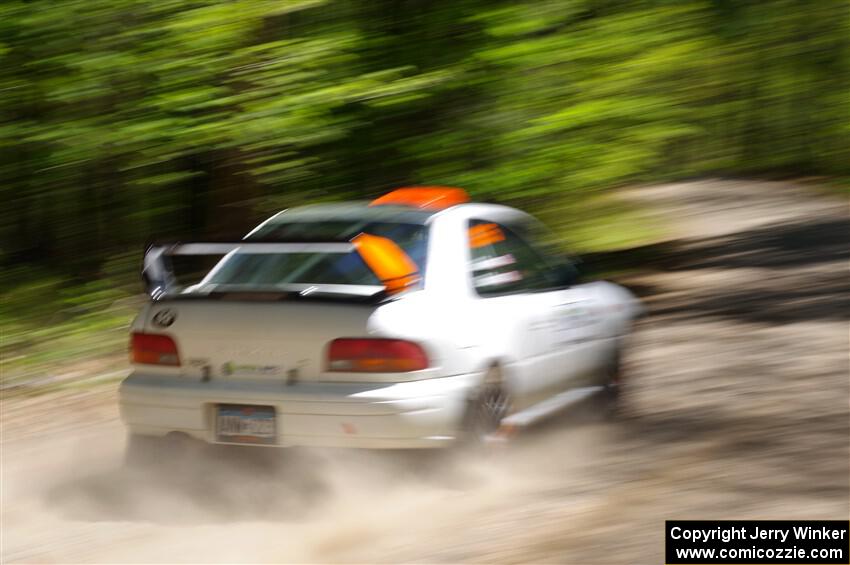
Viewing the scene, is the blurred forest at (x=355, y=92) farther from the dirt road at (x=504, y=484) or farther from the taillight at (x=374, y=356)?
the taillight at (x=374, y=356)

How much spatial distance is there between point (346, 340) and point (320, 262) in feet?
1.97

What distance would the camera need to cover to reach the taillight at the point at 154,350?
19.1 ft

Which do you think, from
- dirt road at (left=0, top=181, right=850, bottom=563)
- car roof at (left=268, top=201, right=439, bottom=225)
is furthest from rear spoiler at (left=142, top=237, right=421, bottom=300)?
dirt road at (left=0, top=181, right=850, bottom=563)

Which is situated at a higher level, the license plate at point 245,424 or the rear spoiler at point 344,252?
the rear spoiler at point 344,252

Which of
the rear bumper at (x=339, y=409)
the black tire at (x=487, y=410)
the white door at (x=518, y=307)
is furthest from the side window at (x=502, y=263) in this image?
the rear bumper at (x=339, y=409)

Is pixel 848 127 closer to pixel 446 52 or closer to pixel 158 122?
pixel 446 52

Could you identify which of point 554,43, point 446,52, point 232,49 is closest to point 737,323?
point 554,43

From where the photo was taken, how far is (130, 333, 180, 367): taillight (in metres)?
5.81

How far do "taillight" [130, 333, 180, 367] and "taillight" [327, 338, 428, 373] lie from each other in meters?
0.89

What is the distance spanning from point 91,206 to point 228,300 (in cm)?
713

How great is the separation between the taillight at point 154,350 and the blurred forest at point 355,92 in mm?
4553

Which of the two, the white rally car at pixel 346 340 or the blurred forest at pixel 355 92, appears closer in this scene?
the white rally car at pixel 346 340

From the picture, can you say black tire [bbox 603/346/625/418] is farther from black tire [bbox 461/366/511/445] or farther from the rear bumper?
the rear bumper

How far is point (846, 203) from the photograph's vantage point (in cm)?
1745
